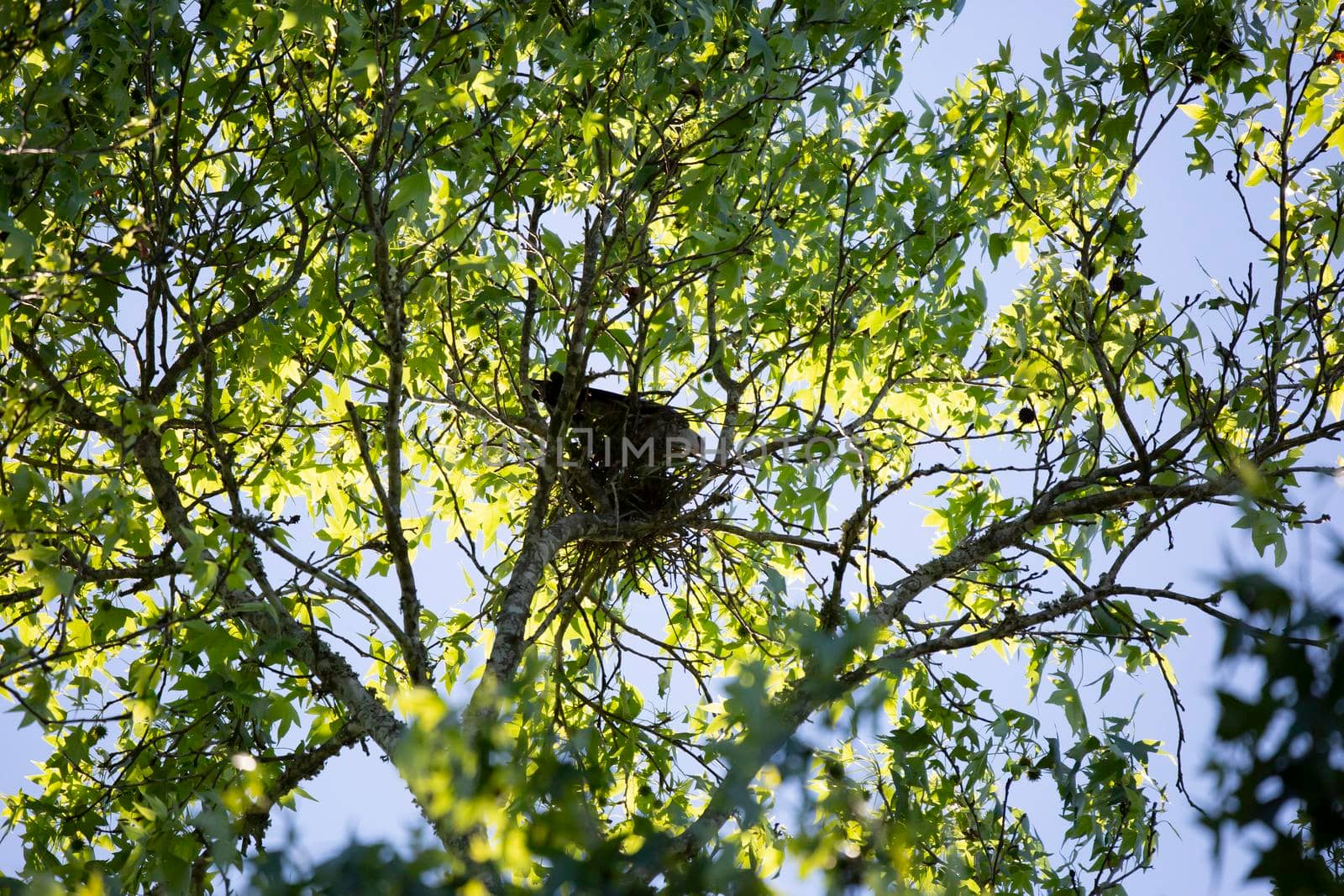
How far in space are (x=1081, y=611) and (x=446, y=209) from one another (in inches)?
98.1

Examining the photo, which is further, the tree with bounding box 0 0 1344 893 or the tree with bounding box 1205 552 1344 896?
the tree with bounding box 0 0 1344 893

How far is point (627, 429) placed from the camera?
420 centimetres

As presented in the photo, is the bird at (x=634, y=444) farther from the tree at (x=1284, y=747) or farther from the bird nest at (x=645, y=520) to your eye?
the tree at (x=1284, y=747)

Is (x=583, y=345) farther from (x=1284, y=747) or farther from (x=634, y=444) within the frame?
(x=1284, y=747)

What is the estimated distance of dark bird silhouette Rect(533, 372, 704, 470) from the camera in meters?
4.19

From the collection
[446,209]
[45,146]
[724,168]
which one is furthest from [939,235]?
[45,146]

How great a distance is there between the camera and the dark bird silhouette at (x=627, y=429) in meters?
4.19

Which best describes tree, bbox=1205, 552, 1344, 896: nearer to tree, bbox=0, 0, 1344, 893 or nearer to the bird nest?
tree, bbox=0, 0, 1344, 893

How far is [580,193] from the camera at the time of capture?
4102mm

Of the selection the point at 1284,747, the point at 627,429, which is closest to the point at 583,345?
the point at 627,429

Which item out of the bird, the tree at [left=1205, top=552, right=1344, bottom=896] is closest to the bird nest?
the bird

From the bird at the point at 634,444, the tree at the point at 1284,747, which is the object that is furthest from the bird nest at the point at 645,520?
the tree at the point at 1284,747

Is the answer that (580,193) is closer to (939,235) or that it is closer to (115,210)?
(939,235)

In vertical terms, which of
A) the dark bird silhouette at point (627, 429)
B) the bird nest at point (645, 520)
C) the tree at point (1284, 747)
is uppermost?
the dark bird silhouette at point (627, 429)
